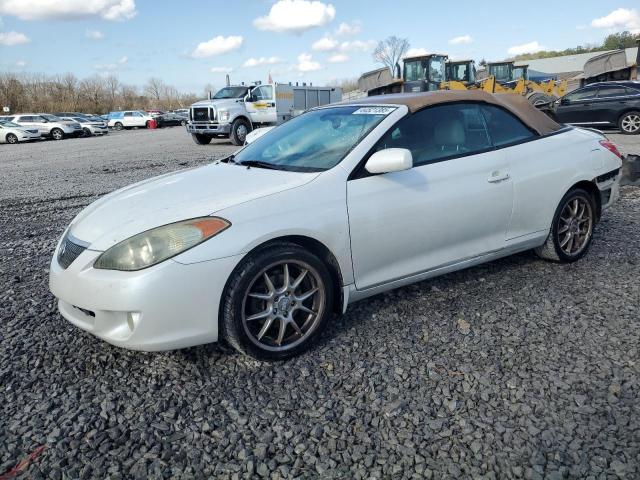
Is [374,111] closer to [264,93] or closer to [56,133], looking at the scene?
[264,93]

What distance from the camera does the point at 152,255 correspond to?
262 cm

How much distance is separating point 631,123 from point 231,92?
13.4 meters

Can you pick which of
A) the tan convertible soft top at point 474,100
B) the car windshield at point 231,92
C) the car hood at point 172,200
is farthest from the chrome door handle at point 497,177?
the car windshield at point 231,92

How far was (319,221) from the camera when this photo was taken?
294 cm

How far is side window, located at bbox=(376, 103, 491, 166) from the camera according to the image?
11.1 feet

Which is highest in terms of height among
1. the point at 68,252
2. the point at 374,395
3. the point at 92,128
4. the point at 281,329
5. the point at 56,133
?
the point at 92,128

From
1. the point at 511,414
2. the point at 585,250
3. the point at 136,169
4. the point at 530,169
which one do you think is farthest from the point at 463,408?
the point at 136,169

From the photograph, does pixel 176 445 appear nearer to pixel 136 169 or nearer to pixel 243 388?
pixel 243 388

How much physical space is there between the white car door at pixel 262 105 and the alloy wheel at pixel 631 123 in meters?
11.4

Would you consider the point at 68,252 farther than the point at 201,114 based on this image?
No

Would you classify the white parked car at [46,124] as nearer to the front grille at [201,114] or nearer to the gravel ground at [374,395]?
the front grille at [201,114]

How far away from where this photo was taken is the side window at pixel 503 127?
383 cm

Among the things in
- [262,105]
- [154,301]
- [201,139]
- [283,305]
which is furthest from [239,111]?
[154,301]

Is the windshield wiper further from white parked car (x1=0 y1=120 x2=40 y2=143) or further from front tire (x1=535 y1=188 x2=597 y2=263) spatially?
white parked car (x1=0 y1=120 x2=40 y2=143)
